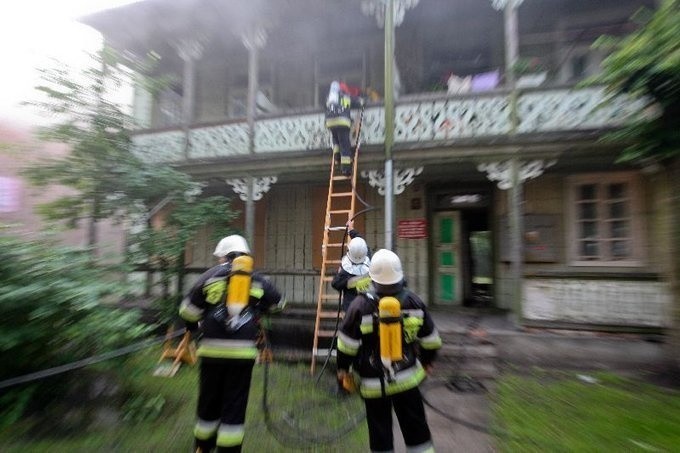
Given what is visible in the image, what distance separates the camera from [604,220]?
6172 millimetres

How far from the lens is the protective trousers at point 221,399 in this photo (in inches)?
101

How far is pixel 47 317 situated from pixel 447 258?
633 cm

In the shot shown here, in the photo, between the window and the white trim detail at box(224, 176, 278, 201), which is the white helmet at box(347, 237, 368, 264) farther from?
the window

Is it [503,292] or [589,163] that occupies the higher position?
[589,163]

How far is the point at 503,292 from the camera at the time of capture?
7055mm

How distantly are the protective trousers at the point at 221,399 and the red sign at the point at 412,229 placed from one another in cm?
509

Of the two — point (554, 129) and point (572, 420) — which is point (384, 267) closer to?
point (572, 420)

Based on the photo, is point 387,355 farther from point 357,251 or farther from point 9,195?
point 9,195

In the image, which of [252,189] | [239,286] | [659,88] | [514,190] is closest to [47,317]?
[239,286]

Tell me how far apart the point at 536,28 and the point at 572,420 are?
22.5ft

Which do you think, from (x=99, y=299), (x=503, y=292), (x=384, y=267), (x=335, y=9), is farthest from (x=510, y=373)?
(x=335, y=9)

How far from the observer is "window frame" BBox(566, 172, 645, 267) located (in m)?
5.94

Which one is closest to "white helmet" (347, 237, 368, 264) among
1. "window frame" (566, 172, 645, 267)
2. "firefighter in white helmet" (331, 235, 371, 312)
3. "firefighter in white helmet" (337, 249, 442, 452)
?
"firefighter in white helmet" (331, 235, 371, 312)

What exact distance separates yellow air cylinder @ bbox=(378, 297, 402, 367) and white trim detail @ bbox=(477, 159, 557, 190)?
13.8ft
